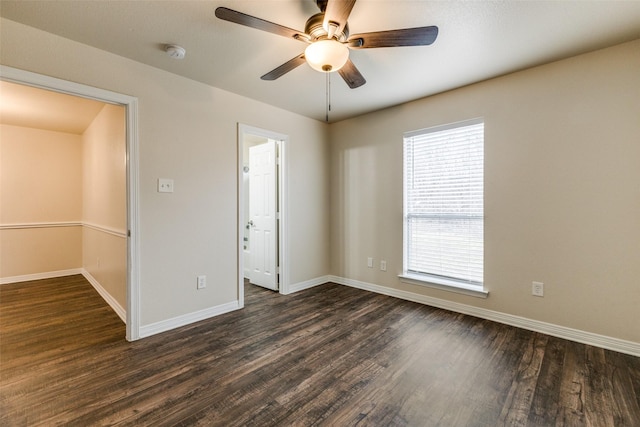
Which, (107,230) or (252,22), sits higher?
(252,22)

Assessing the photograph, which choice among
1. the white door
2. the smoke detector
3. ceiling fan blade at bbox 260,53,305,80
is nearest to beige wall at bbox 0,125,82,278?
the white door

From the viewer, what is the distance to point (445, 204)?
3273mm

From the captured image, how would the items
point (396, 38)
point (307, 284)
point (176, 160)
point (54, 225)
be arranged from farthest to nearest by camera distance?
point (54, 225)
point (307, 284)
point (176, 160)
point (396, 38)

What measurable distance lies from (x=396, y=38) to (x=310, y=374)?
2328mm

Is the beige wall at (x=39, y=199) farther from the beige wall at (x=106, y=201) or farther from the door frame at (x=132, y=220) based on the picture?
the door frame at (x=132, y=220)

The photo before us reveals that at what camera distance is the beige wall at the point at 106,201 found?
3.00 metres

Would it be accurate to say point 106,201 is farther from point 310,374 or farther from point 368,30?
point 368,30

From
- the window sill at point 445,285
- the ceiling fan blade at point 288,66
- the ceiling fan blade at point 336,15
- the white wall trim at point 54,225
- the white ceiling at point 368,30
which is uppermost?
the white ceiling at point 368,30

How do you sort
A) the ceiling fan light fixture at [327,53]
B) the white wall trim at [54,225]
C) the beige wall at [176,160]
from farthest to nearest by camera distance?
the white wall trim at [54,225] < the beige wall at [176,160] < the ceiling fan light fixture at [327,53]

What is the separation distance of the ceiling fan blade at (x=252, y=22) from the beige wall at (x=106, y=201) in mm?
1925

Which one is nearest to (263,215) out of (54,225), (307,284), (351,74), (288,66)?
(307,284)

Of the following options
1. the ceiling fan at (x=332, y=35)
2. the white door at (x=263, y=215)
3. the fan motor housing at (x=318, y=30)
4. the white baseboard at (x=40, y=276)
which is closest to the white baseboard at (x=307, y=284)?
the white door at (x=263, y=215)

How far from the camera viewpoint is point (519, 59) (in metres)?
2.48

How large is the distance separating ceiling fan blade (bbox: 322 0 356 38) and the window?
2.07 m
